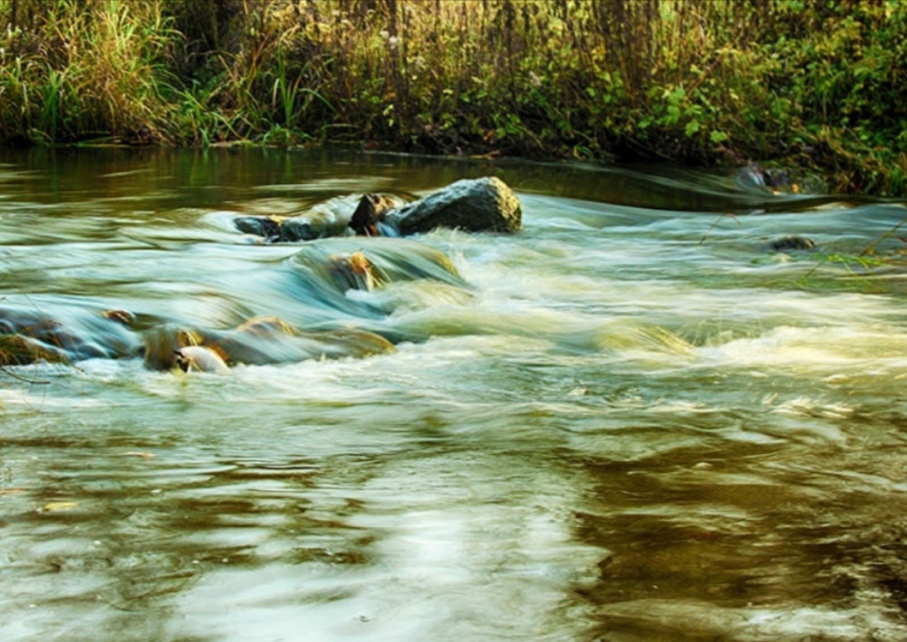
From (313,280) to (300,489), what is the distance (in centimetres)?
324

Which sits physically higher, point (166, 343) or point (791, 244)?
point (791, 244)

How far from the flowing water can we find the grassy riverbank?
373cm

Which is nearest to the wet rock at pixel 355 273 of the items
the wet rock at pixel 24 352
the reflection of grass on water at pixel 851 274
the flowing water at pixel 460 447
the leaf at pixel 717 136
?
the flowing water at pixel 460 447

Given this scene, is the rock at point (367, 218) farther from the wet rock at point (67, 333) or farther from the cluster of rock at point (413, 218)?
the wet rock at point (67, 333)

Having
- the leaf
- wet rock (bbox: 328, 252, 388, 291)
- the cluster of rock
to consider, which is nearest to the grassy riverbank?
the leaf

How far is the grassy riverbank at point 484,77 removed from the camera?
1132cm

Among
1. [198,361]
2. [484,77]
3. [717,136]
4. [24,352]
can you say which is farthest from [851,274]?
[484,77]

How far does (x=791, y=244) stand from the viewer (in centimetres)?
797

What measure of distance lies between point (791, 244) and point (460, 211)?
6.51 feet

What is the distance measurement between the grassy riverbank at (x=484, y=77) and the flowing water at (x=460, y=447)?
12.2 feet

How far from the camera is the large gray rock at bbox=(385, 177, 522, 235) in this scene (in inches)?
323

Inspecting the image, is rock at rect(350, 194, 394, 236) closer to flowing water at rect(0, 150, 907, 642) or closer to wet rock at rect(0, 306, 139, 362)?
flowing water at rect(0, 150, 907, 642)

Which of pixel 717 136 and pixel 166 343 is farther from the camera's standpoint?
pixel 717 136

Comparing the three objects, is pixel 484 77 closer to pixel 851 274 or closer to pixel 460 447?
pixel 851 274
